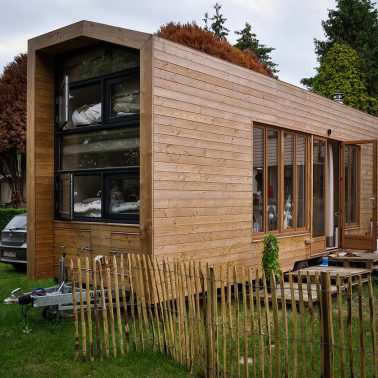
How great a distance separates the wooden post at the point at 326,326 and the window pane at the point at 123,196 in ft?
11.3

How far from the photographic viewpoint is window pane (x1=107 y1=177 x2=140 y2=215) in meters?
7.11

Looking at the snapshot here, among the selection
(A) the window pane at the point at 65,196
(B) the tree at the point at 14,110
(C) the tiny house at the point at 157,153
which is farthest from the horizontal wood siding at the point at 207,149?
(B) the tree at the point at 14,110

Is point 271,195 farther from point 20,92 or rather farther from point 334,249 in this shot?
point 20,92

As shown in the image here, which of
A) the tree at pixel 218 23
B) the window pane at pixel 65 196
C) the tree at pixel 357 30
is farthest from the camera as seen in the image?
the tree at pixel 218 23

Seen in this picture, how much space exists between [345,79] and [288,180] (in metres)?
18.0

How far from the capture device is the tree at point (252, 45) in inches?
1252

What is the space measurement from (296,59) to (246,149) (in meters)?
26.6

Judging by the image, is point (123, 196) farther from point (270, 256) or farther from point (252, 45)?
point (252, 45)

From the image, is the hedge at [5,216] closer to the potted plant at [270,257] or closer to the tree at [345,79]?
the potted plant at [270,257]

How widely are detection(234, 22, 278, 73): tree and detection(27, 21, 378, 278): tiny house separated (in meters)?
22.9

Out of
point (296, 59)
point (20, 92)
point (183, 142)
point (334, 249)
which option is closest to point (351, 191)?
point (334, 249)

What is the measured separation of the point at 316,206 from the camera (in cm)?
1048

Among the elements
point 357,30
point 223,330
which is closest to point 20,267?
point 223,330

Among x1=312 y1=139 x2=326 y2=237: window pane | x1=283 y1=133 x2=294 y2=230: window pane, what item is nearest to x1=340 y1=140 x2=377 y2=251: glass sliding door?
x1=312 y1=139 x2=326 y2=237: window pane
